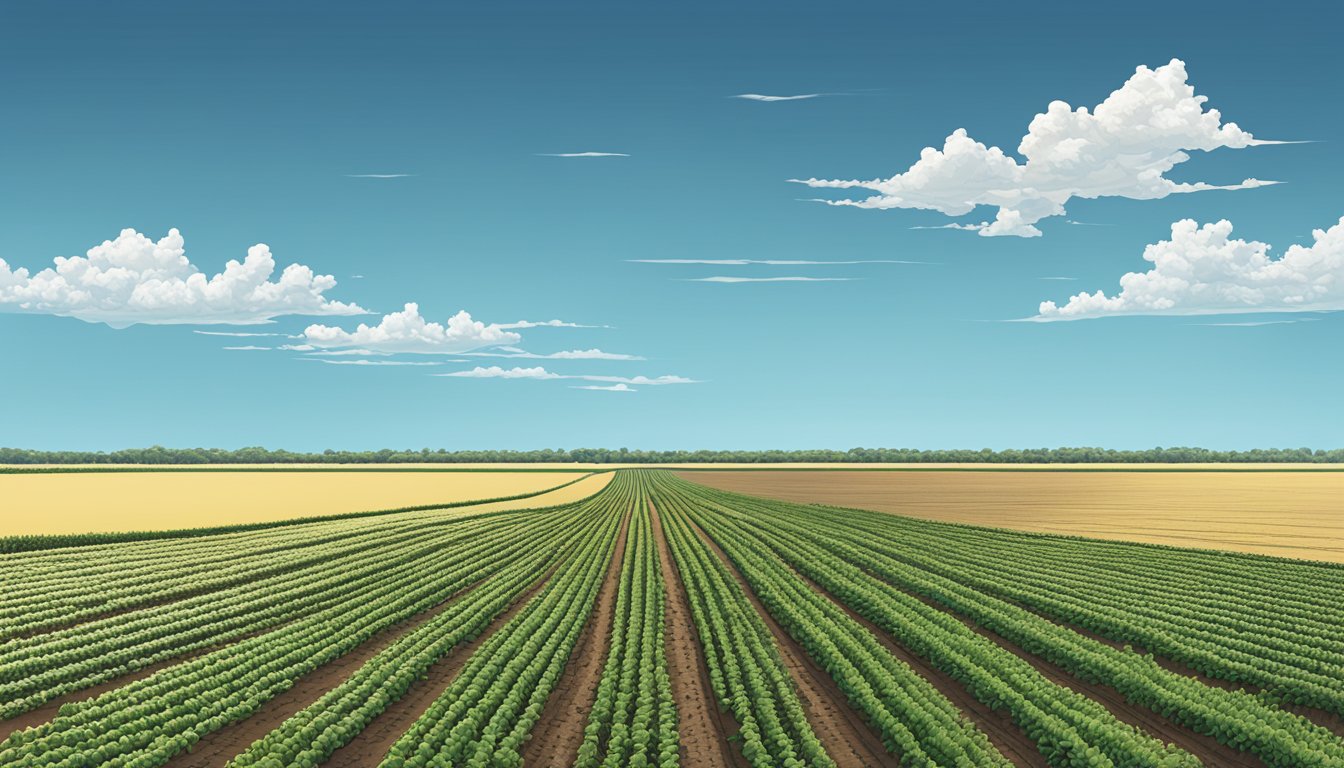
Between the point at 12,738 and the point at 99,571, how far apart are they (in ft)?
56.7

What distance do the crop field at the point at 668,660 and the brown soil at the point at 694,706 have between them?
77mm

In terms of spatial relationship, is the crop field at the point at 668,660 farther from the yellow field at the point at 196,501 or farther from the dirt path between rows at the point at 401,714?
the yellow field at the point at 196,501

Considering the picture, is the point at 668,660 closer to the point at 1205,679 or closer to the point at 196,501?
the point at 1205,679

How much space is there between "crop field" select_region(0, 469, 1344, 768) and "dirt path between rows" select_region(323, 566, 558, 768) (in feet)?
0.20

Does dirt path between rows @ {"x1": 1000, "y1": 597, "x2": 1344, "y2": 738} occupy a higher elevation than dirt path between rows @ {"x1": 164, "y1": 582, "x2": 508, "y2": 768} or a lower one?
higher

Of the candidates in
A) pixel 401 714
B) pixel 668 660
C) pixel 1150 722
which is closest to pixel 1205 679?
pixel 1150 722

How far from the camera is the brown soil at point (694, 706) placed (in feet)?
40.7

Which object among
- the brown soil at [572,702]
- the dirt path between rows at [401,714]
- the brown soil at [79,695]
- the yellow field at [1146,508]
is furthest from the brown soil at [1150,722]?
the yellow field at [1146,508]

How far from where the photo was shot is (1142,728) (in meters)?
13.7

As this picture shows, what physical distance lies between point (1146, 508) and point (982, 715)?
5082cm

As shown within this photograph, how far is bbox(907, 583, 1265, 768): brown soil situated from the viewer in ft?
40.9

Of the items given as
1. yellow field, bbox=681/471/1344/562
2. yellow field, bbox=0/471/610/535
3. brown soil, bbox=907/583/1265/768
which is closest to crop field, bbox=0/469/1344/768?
brown soil, bbox=907/583/1265/768

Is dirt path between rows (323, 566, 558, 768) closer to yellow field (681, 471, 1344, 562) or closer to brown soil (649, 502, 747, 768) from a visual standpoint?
brown soil (649, 502, 747, 768)

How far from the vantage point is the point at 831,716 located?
1400 centimetres
